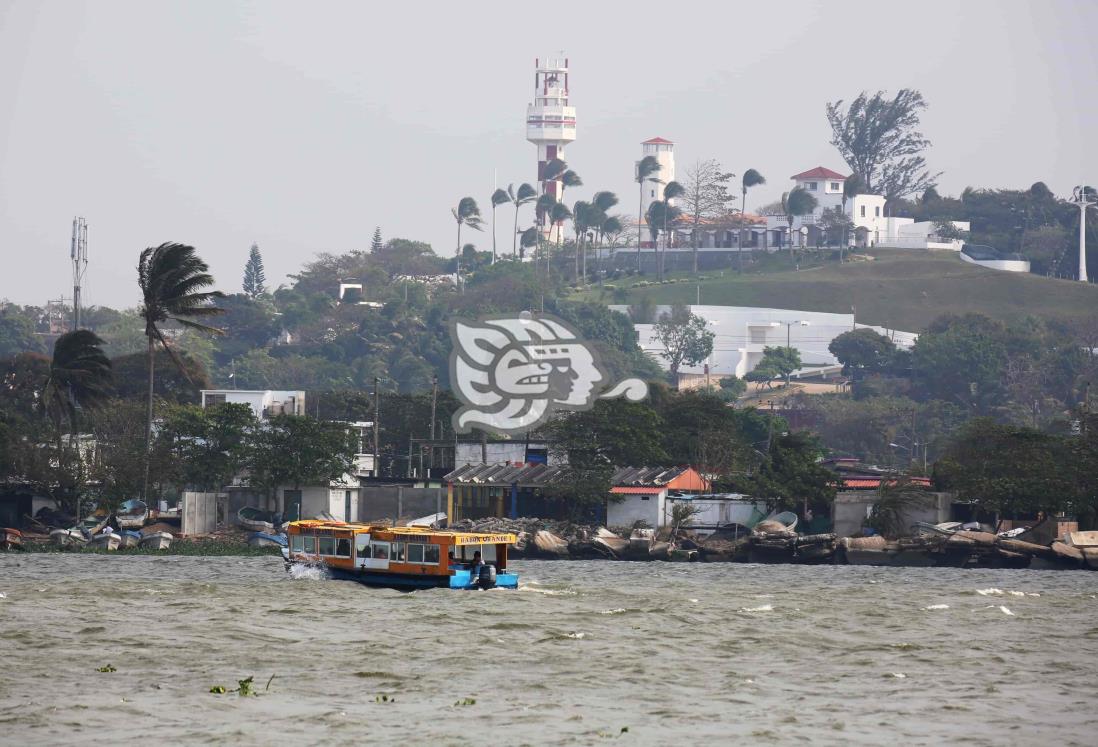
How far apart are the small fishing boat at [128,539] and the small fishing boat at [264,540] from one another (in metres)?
4.62

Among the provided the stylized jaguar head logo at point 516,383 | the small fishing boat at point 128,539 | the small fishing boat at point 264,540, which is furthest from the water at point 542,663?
the stylized jaguar head logo at point 516,383

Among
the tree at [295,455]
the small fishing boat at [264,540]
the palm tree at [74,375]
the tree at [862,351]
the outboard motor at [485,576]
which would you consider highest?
the tree at [862,351]

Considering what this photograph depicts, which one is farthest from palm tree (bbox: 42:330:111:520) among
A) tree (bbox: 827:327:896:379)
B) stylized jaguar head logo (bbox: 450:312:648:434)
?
tree (bbox: 827:327:896:379)

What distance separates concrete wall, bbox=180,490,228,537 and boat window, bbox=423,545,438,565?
28.4 meters

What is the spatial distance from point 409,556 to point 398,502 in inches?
1345

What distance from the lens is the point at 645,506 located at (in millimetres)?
79375

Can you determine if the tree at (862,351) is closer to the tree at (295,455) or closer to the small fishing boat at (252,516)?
the tree at (295,455)

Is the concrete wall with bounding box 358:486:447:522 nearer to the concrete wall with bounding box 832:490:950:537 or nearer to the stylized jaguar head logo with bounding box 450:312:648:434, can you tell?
the stylized jaguar head logo with bounding box 450:312:648:434

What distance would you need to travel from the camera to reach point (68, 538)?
232 ft

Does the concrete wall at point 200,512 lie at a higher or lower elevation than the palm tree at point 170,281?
lower

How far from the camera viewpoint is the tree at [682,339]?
183m

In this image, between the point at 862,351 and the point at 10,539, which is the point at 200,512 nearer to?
the point at 10,539

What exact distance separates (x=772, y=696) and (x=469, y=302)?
162849mm

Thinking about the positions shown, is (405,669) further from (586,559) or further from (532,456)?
(532,456)
